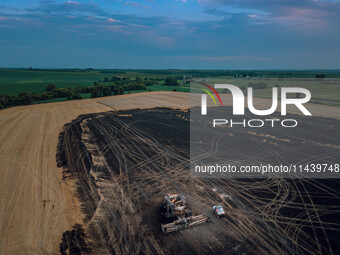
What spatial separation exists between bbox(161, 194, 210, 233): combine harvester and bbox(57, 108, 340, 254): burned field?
424mm

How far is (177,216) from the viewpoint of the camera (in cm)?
1536

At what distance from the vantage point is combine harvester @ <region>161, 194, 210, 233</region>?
1450 centimetres

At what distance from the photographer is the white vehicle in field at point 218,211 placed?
1544 cm

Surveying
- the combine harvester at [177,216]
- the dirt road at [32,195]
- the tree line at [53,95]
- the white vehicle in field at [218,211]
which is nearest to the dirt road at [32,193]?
→ the dirt road at [32,195]

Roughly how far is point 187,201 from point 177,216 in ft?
7.55

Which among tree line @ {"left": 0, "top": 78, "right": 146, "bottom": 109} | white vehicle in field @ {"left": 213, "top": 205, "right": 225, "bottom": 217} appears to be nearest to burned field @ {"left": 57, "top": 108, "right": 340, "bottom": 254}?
white vehicle in field @ {"left": 213, "top": 205, "right": 225, "bottom": 217}

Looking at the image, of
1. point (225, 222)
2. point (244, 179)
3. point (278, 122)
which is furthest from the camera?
point (278, 122)

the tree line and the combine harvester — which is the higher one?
the tree line

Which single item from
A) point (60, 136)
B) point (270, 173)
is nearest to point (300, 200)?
point (270, 173)

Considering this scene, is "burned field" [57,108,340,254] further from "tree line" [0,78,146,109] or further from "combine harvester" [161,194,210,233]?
"tree line" [0,78,146,109]

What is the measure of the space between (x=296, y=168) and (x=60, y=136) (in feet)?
99.9

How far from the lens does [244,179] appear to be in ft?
68.2

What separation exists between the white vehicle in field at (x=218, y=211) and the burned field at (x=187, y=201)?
34 centimetres

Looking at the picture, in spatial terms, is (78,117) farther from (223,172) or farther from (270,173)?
(270,173)
